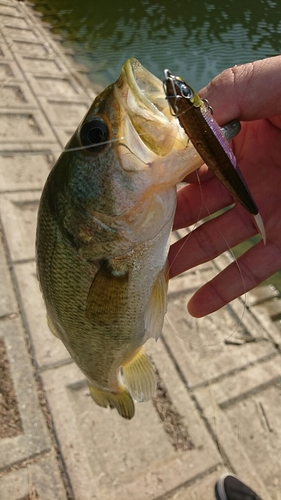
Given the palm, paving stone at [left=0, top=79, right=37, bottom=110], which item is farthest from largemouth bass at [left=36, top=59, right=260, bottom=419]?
paving stone at [left=0, top=79, right=37, bottom=110]

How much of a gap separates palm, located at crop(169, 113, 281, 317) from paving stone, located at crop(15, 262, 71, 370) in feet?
3.63

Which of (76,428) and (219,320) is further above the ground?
(76,428)

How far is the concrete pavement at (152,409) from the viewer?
2.35 m

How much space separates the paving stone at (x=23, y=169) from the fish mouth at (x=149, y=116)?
9.40 ft

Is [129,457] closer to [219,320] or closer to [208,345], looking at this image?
[208,345]

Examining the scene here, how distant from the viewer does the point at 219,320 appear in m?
3.38

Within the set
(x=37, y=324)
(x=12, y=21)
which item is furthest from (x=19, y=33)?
(x=37, y=324)

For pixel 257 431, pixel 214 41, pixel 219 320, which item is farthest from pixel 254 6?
pixel 257 431

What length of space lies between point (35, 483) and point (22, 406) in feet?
1.46

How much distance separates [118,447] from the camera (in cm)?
249

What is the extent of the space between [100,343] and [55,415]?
1118mm

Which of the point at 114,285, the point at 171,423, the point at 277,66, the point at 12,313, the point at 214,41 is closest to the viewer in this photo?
the point at 114,285

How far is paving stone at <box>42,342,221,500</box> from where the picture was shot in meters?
2.34

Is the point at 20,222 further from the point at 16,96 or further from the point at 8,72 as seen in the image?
the point at 8,72
